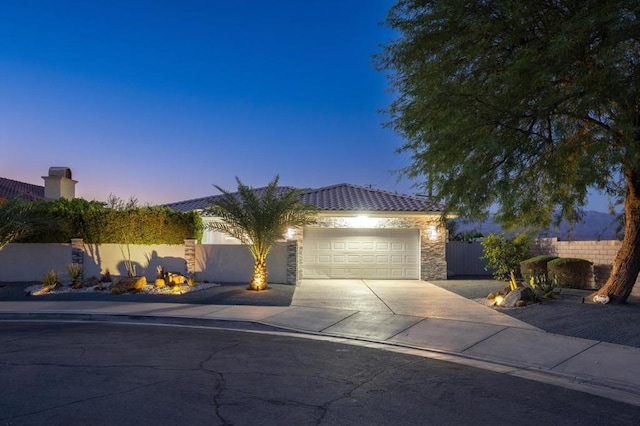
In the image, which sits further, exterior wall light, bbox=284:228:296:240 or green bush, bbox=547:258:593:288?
exterior wall light, bbox=284:228:296:240

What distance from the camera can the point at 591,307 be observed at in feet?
42.3

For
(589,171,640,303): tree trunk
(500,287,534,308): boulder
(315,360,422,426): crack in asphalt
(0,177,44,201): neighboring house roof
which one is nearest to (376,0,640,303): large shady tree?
(589,171,640,303): tree trunk

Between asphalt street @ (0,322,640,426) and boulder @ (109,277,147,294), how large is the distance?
7.70 m

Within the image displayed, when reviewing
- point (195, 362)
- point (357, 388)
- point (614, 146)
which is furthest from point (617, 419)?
point (614, 146)

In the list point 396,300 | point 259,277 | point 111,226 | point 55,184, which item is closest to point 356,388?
point 396,300

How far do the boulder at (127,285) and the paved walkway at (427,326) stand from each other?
7.66 ft

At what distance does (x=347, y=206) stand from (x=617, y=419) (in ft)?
58.4

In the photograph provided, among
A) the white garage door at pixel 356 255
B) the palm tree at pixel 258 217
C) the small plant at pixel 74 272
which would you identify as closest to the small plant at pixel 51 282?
the small plant at pixel 74 272

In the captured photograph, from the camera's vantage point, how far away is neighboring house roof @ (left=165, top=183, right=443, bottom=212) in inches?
910

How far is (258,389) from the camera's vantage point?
6719 millimetres

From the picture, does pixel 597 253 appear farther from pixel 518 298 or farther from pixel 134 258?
pixel 134 258

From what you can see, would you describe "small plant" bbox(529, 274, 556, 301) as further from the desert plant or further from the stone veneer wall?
the stone veneer wall

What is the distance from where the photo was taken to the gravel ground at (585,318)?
33.5ft

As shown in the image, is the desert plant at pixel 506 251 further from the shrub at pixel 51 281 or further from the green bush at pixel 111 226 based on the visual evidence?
the shrub at pixel 51 281
